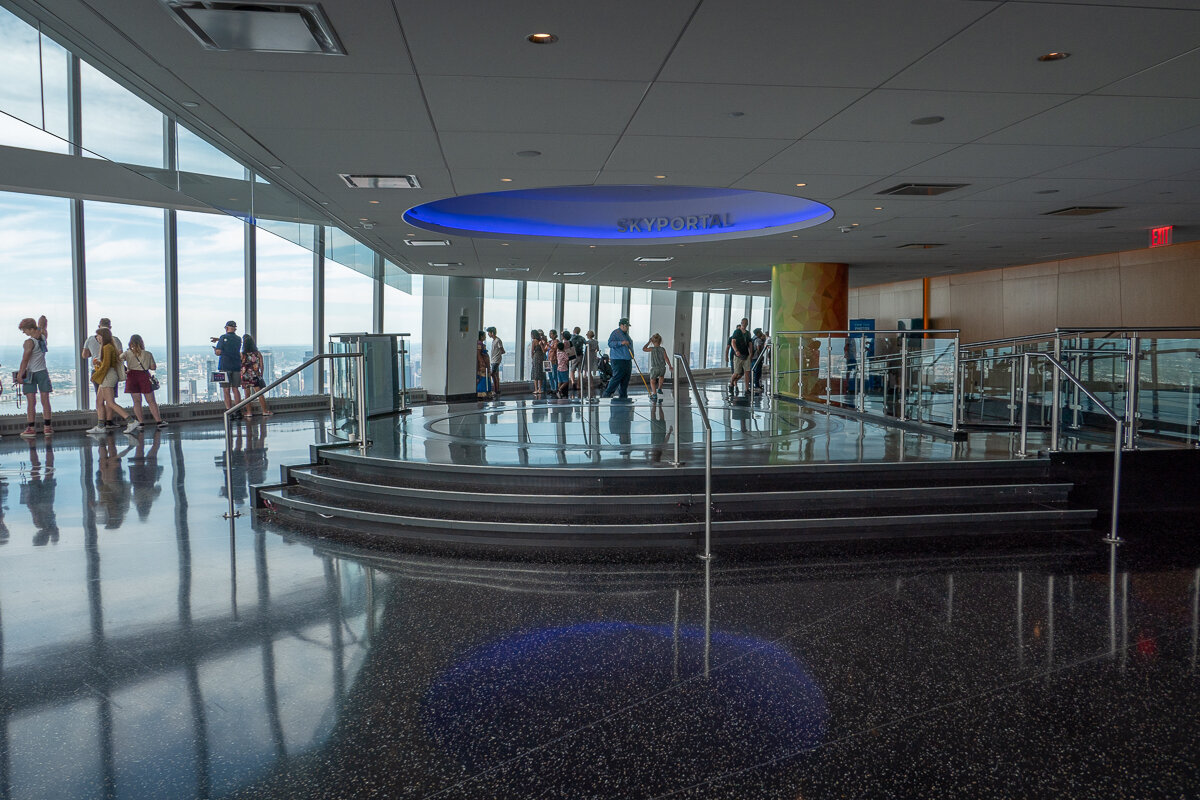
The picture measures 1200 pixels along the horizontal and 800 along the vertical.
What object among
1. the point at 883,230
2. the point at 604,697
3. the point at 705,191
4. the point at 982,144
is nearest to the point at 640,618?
the point at 604,697

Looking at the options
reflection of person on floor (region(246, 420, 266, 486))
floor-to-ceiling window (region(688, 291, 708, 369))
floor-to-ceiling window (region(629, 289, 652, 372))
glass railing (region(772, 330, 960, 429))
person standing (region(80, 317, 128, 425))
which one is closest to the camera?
reflection of person on floor (region(246, 420, 266, 486))

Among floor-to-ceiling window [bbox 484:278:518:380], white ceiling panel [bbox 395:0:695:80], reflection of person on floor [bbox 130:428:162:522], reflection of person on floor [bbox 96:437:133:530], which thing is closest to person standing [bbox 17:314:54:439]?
reflection of person on floor [bbox 130:428:162:522]

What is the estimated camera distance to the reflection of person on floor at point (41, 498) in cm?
601

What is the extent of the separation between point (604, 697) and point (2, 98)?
4.38 metres

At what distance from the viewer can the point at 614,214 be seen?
13.3m

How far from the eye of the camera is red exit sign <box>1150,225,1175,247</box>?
1108cm

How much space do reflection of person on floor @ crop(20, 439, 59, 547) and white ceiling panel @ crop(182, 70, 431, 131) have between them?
11.7ft

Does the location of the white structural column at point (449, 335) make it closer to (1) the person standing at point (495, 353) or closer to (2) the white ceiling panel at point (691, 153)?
(1) the person standing at point (495, 353)

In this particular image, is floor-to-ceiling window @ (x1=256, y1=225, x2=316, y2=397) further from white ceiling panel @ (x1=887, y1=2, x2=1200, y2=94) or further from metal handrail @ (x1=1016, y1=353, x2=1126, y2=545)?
white ceiling panel @ (x1=887, y1=2, x2=1200, y2=94)

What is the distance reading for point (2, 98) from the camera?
4.05 m

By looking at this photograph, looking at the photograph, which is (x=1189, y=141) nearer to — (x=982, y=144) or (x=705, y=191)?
(x=982, y=144)

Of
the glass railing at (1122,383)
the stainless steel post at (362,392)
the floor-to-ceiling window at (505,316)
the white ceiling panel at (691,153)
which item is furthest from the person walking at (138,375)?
the glass railing at (1122,383)

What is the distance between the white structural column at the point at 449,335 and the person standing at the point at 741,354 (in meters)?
7.25

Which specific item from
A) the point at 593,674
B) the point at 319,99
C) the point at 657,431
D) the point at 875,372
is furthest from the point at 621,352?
the point at 593,674
